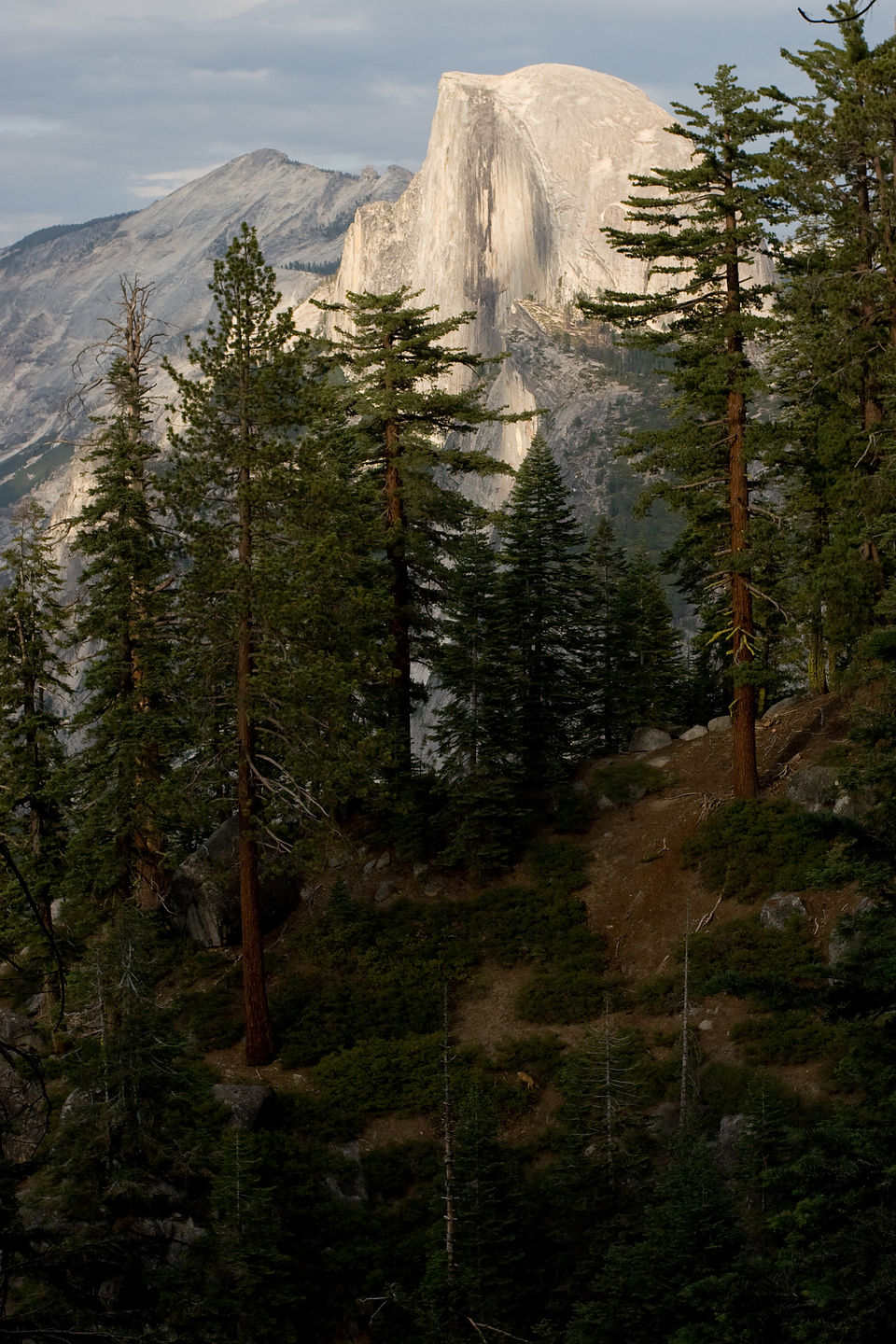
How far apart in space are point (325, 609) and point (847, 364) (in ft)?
42.2

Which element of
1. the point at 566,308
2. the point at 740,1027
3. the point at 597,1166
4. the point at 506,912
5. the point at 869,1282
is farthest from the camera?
the point at 566,308

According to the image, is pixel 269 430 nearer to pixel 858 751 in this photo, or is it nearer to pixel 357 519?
pixel 357 519

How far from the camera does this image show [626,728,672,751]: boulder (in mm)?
30875

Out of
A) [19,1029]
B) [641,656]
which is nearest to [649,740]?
[641,656]

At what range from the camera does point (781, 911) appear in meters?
20.6

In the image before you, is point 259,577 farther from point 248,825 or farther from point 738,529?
point 738,529

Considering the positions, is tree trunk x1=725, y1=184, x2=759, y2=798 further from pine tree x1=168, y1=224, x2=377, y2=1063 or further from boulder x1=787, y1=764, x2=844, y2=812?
pine tree x1=168, y1=224, x2=377, y2=1063

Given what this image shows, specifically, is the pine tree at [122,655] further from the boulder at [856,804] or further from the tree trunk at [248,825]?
the boulder at [856,804]

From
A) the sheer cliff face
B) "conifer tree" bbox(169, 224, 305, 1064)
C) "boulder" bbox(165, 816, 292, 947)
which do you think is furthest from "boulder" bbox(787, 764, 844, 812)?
the sheer cliff face

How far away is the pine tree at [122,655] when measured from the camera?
2167 cm

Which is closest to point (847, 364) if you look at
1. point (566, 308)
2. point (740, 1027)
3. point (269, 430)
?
point (269, 430)

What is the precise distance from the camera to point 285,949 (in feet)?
80.2

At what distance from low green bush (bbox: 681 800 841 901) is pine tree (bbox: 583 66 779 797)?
2.99 ft

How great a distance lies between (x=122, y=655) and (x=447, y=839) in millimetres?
9444
